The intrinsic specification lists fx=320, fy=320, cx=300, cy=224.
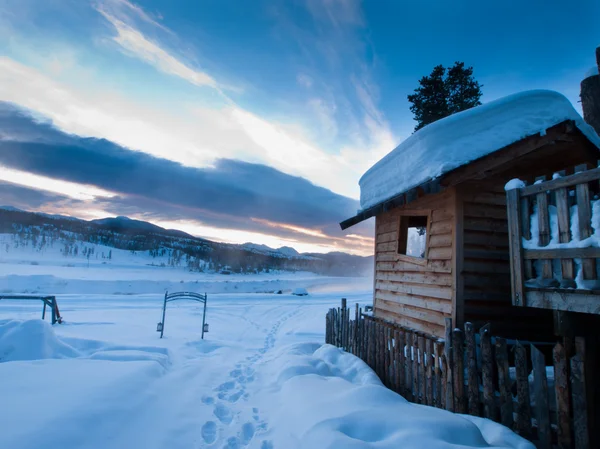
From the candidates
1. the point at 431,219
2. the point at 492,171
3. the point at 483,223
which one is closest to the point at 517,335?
the point at 483,223

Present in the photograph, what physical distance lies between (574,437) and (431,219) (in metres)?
4.61

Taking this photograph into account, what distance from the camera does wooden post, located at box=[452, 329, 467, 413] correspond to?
174 inches

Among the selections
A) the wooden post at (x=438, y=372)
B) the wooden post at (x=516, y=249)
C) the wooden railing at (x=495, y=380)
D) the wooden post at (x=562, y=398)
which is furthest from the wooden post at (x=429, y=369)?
the wooden post at (x=562, y=398)

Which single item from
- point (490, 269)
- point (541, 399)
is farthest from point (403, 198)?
point (541, 399)

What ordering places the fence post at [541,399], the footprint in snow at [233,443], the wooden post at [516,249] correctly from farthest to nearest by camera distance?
the wooden post at [516,249] → the footprint in snow at [233,443] → the fence post at [541,399]

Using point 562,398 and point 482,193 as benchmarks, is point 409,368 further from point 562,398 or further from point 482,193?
point 482,193

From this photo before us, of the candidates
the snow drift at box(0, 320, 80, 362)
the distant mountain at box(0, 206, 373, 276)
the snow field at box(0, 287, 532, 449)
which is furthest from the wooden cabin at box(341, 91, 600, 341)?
the distant mountain at box(0, 206, 373, 276)

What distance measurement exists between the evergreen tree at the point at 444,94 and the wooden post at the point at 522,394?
60.2 feet

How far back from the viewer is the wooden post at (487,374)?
13.0 ft

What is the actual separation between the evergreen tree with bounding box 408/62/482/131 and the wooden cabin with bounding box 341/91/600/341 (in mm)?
13745

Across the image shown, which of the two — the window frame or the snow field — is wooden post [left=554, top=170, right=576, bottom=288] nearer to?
the snow field

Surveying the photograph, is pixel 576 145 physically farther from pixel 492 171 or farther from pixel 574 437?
pixel 574 437

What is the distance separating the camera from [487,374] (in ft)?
13.2

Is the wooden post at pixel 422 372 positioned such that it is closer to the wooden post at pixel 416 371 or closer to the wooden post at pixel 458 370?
the wooden post at pixel 416 371
